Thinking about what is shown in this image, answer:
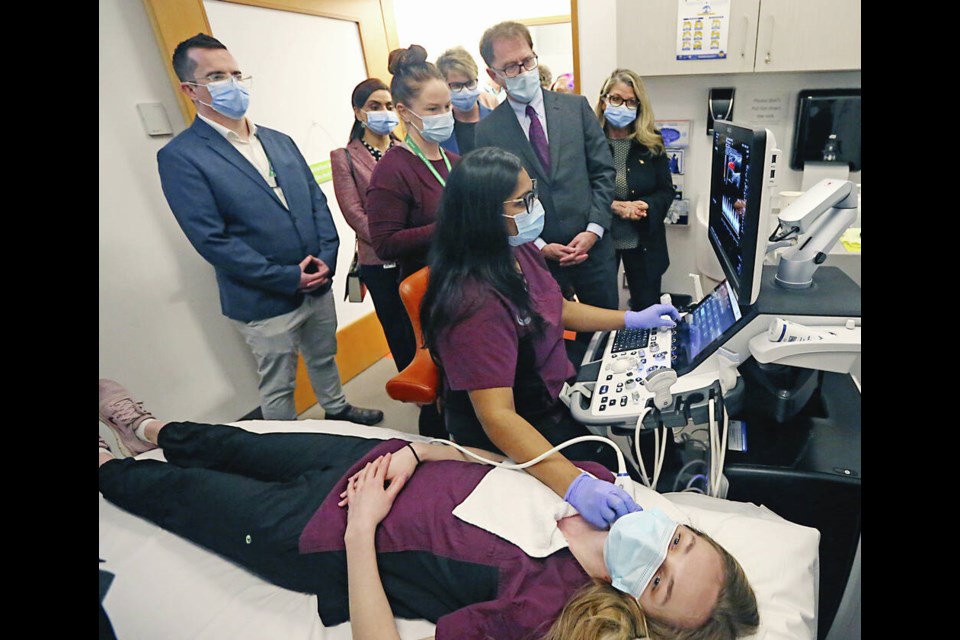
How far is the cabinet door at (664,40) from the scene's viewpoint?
61.6 inches

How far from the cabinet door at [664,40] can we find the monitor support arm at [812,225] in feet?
2.97

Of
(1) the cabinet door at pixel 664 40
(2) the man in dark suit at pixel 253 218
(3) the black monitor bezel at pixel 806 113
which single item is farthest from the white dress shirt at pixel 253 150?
(3) the black monitor bezel at pixel 806 113

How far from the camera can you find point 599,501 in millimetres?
858

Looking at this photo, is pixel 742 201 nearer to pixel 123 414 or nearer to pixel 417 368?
pixel 417 368

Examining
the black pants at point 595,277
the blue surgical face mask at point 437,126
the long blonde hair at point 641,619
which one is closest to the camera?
the long blonde hair at point 641,619

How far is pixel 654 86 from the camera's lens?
1855mm

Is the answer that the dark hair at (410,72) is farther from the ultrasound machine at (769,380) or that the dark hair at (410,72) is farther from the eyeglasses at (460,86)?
the ultrasound machine at (769,380)

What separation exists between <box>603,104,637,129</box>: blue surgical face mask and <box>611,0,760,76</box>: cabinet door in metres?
0.20

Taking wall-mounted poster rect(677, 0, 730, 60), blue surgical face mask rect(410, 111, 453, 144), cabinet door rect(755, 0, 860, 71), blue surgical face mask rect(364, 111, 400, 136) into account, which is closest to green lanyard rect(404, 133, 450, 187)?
blue surgical face mask rect(410, 111, 453, 144)

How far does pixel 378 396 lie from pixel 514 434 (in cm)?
89

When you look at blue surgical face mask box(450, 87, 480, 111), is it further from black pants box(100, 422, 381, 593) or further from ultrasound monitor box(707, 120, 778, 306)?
black pants box(100, 422, 381, 593)
